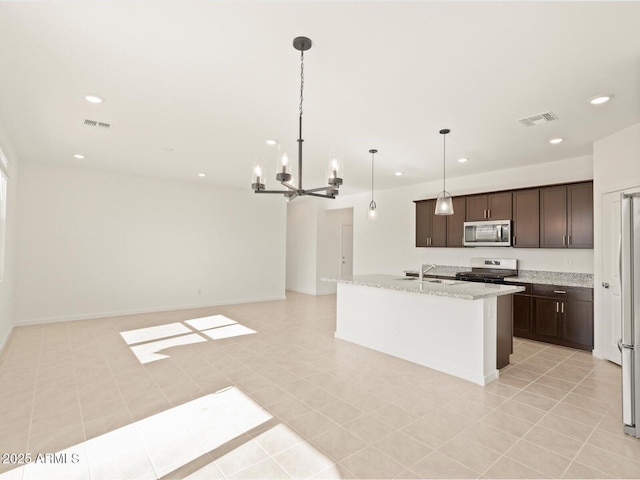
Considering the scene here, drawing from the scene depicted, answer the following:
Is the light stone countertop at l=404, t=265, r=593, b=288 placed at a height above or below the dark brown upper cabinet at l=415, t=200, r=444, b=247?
below

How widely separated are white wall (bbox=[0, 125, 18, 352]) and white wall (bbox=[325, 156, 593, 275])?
652cm

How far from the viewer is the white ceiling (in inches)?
79.3

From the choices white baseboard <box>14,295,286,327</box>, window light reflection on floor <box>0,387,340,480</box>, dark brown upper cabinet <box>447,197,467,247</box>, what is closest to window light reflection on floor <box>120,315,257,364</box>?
white baseboard <box>14,295,286,327</box>

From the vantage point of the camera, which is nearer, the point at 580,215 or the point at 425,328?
the point at 425,328

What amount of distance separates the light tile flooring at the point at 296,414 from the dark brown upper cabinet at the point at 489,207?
7.13 feet

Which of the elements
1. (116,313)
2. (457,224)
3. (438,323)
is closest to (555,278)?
(457,224)

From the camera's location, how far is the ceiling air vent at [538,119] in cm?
345

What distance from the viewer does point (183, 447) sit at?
7.26 feet

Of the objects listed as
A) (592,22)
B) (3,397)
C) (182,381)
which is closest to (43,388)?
(3,397)

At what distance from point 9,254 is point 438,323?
614 centimetres

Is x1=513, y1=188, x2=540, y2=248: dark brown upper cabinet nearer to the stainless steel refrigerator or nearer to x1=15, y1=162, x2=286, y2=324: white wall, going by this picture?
the stainless steel refrigerator

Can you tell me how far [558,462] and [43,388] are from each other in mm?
4309

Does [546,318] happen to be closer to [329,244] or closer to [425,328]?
[425,328]

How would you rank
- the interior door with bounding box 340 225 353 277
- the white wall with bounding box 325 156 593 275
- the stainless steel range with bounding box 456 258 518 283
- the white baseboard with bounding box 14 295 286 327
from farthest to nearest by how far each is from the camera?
the interior door with bounding box 340 225 353 277, the white baseboard with bounding box 14 295 286 327, the stainless steel range with bounding box 456 258 518 283, the white wall with bounding box 325 156 593 275
